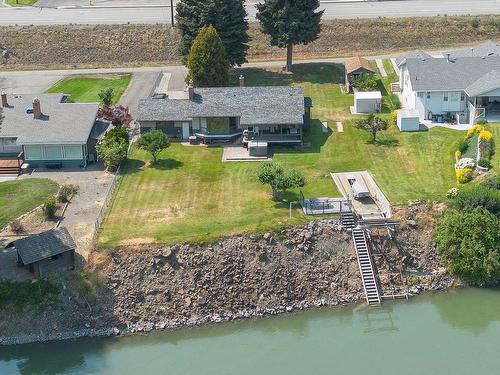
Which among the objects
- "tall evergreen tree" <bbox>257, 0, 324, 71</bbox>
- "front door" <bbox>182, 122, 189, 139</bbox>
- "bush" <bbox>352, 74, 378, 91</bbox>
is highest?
"tall evergreen tree" <bbox>257, 0, 324, 71</bbox>

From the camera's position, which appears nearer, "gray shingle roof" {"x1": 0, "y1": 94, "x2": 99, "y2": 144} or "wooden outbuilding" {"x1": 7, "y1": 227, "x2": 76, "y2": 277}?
"wooden outbuilding" {"x1": 7, "y1": 227, "x2": 76, "y2": 277}

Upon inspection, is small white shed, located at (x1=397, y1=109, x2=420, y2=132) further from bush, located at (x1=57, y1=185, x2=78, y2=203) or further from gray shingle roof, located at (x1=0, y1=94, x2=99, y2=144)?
bush, located at (x1=57, y1=185, x2=78, y2=203)

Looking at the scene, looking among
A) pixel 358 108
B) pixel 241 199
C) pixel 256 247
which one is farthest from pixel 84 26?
pixel 256 247

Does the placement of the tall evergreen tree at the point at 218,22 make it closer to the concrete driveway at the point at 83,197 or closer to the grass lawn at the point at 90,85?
the grass lawn at the point at 90,85

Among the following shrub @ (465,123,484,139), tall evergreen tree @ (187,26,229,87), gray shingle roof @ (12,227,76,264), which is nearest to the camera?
gray shingle roof @ (12,227,76,264)

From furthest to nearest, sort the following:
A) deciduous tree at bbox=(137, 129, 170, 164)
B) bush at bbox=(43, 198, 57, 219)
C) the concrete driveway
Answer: deciduous tree at bbox=(137, 129, 170, 164) → bush at bbox=(43, 198, 57, 219) → the concrete driveway

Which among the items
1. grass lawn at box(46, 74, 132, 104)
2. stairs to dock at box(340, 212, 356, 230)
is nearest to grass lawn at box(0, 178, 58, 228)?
grass lawn at box(46, 74, 132, 104)

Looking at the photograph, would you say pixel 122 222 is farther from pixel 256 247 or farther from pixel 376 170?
pixel 376 170
